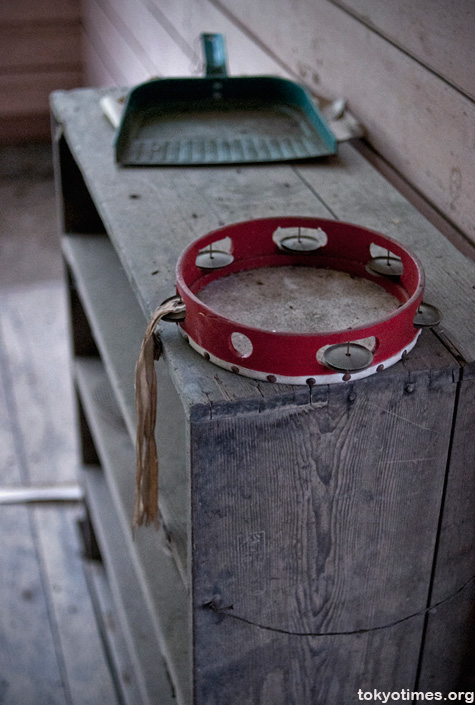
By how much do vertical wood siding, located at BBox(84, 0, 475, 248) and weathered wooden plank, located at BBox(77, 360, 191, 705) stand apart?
713 millimetres

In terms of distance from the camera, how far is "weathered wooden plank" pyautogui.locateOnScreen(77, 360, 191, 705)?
1.30 meters

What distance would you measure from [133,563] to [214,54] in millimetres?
1056

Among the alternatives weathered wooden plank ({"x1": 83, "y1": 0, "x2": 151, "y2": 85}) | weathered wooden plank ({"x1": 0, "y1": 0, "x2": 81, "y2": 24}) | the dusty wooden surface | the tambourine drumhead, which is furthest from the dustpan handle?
weathered wooden plank ({"x1": 0, "y1": 0, "x2": 81, "y2": 24})

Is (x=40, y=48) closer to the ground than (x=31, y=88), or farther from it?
farther from it

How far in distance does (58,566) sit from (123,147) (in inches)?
51.9

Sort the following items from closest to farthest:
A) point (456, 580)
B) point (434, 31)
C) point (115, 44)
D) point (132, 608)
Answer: point (456, 580)
point (434, 31)
point (132, 608)
point (115, 44)

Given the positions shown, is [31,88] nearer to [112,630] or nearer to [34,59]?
[34,59]

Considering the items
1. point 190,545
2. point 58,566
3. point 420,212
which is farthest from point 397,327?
point 58,566

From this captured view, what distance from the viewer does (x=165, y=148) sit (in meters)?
1.47

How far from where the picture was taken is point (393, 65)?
1386 mm

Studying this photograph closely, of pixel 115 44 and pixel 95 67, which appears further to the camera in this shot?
pixel 95 67

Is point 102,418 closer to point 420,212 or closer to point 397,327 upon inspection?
point 420,212

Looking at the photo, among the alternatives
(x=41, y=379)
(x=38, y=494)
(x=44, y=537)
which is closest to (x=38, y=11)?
(x=41, y=379)

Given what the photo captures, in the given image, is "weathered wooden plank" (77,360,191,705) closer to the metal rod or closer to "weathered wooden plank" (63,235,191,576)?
"weathered wooden plank" (63,235,191,576)
